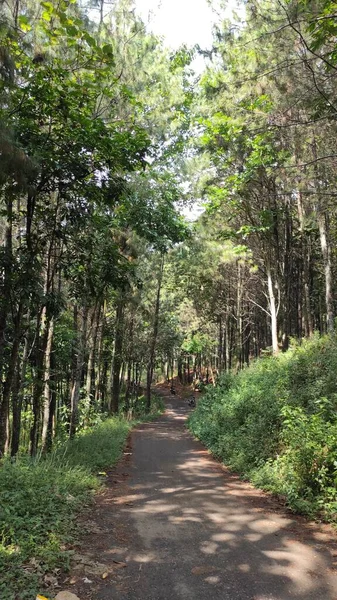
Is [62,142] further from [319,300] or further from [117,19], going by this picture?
[319,300]

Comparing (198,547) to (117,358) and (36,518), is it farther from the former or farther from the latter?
(117,358)

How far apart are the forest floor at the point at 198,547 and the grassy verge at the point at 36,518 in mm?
235

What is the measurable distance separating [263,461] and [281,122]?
24.0 feet

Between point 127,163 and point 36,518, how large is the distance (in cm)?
542

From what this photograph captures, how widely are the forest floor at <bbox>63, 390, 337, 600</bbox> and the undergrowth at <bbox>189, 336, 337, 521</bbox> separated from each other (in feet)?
1.28

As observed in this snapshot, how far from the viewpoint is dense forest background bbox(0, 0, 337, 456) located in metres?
5.96

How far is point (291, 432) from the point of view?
7.00m

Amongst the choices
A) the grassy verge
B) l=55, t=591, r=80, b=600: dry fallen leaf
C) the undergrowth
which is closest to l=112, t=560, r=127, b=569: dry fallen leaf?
the grassy verge

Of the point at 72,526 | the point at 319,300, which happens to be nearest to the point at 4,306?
the point at 72,526

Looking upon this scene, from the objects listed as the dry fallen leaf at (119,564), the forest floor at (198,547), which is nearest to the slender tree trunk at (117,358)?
the forest floor at (198,547)

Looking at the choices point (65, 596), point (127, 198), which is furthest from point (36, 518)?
point (127, 198)

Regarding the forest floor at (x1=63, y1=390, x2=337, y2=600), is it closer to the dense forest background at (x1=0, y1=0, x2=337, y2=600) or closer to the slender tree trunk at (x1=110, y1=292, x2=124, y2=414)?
the dense forest background at (x1=0, y1=0, x2=337, y2=600)

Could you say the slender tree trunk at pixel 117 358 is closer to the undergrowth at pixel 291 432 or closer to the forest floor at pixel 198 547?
the undergrowth at pixel 291 432

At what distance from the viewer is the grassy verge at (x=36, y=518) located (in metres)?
3.56
